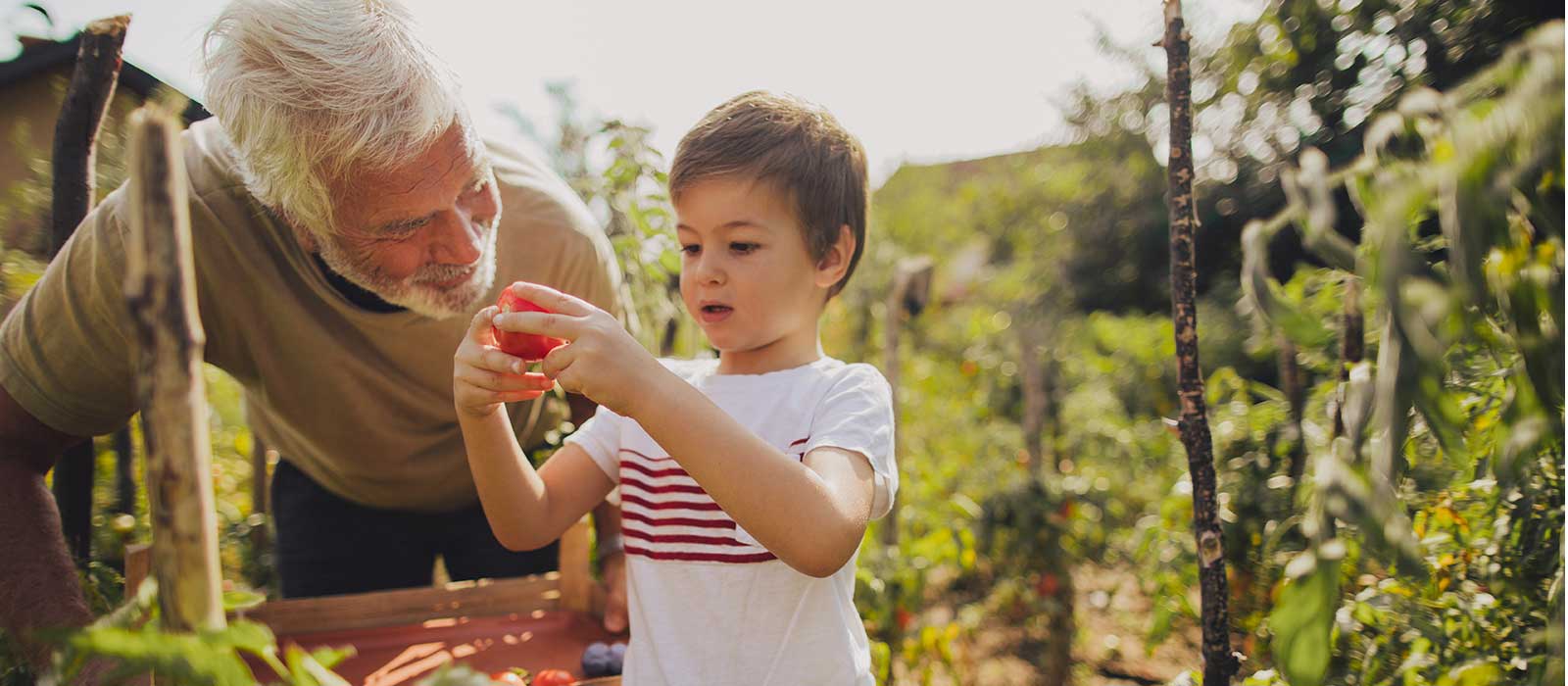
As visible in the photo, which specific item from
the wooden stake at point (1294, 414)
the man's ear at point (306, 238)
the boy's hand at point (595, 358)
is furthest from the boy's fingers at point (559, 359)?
the wooden stake at point (1294, 414)

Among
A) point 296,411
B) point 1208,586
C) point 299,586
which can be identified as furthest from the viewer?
point 299,586

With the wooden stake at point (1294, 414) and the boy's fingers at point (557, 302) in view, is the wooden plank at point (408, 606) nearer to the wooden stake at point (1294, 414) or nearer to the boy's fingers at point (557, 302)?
the boy's fingers at point (557, 302)

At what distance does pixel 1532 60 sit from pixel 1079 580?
440 cm

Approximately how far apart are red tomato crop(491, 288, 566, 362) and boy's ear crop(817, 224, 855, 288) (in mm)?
459

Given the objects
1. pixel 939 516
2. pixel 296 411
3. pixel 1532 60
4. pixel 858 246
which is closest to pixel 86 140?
pixel 296 411

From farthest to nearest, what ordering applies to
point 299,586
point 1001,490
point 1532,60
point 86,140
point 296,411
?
point 1001,490
point 299,586
point 296,411
point 86,140
point 1532,60

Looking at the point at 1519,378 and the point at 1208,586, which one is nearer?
the point at 1519,378

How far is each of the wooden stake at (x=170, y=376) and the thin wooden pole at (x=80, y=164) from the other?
1.36 m

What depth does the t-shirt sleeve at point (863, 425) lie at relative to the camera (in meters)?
1.10

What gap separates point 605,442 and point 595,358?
1.60 ft

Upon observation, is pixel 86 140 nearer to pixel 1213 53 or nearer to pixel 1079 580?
pixel 1079 580

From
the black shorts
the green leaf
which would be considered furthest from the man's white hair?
the green leaf

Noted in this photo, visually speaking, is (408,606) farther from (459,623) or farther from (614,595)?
(614,595)

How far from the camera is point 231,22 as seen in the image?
1.52 m
